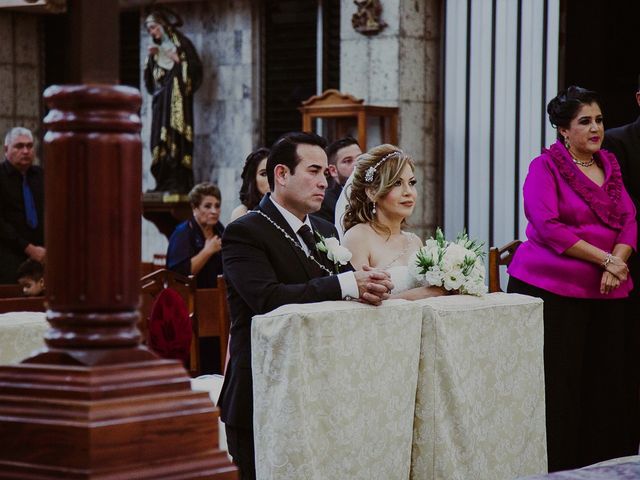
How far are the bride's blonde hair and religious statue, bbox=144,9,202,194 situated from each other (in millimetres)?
6163

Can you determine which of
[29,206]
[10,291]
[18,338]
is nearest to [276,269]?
[18,338]

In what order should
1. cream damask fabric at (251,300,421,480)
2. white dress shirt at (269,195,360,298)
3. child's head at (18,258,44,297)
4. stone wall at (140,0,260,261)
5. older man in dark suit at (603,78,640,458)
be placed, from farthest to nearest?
stone wall at (140,0,260,261) < child's head at (18,258,44,297) < older man in dark suit at (603,78,640,458) < white dress shirt at (269,195,360,298) < cream damask fabric at (251,300,421,480)

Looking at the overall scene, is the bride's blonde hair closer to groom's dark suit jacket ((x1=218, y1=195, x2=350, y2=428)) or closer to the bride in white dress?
the bride in white dress

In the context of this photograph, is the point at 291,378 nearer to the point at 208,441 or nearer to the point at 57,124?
the point at 208,441

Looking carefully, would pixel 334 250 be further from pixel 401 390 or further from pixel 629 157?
pixel 629 157

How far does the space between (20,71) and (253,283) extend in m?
9.30

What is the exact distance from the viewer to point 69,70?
2406 millimetres

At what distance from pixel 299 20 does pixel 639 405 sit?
6.27 metres

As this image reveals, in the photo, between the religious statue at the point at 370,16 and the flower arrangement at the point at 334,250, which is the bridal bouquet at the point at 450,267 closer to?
the flower arrangement at the point at 334,250

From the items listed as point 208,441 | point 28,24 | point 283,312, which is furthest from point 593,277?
point 28,24

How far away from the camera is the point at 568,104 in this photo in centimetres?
555

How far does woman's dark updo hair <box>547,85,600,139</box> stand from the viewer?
18.2ft

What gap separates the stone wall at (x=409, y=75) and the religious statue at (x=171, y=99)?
193 centimetres

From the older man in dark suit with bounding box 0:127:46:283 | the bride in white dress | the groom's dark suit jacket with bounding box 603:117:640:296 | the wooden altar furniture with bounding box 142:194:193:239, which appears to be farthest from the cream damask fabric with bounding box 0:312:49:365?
the wooden altar furniture with bounding box 142:194:193:239
